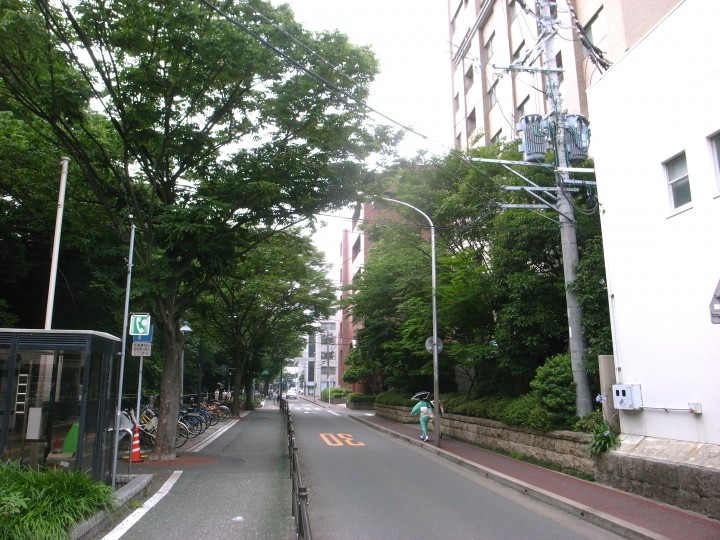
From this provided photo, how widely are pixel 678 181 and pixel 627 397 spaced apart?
4001 millimetres

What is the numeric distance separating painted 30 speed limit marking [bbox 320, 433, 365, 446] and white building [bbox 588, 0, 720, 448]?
1024 centimetres

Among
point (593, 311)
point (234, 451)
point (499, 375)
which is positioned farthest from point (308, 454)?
point (593, 311)

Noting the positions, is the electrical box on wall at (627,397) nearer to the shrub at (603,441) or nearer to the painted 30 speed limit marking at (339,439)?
the shrub at (603,441)

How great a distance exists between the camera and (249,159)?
45.1 ft

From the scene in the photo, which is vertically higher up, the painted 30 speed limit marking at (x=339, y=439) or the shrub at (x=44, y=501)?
the shrub at (x=44, y=501)

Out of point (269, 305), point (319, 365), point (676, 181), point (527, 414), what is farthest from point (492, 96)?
point (319, 365)

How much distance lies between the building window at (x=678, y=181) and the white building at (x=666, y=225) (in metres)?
0.02

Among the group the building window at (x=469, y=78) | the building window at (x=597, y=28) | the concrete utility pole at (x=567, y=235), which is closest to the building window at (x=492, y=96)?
the building window at (x=469, y=78)

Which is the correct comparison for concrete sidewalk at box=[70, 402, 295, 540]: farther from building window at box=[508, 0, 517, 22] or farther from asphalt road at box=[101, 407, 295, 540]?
building window at box=[508, 0, 517, 22]

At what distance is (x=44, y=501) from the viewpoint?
20.6 feet

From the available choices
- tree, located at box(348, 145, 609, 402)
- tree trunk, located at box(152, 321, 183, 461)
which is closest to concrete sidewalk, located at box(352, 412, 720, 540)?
tree, located at box(348, 145, 609, 402)

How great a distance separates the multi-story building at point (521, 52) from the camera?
48.3ft

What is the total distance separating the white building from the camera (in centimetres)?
884

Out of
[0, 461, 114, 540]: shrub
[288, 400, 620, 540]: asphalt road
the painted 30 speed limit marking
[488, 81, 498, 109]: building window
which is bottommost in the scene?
the painted 30 speed limit marking
